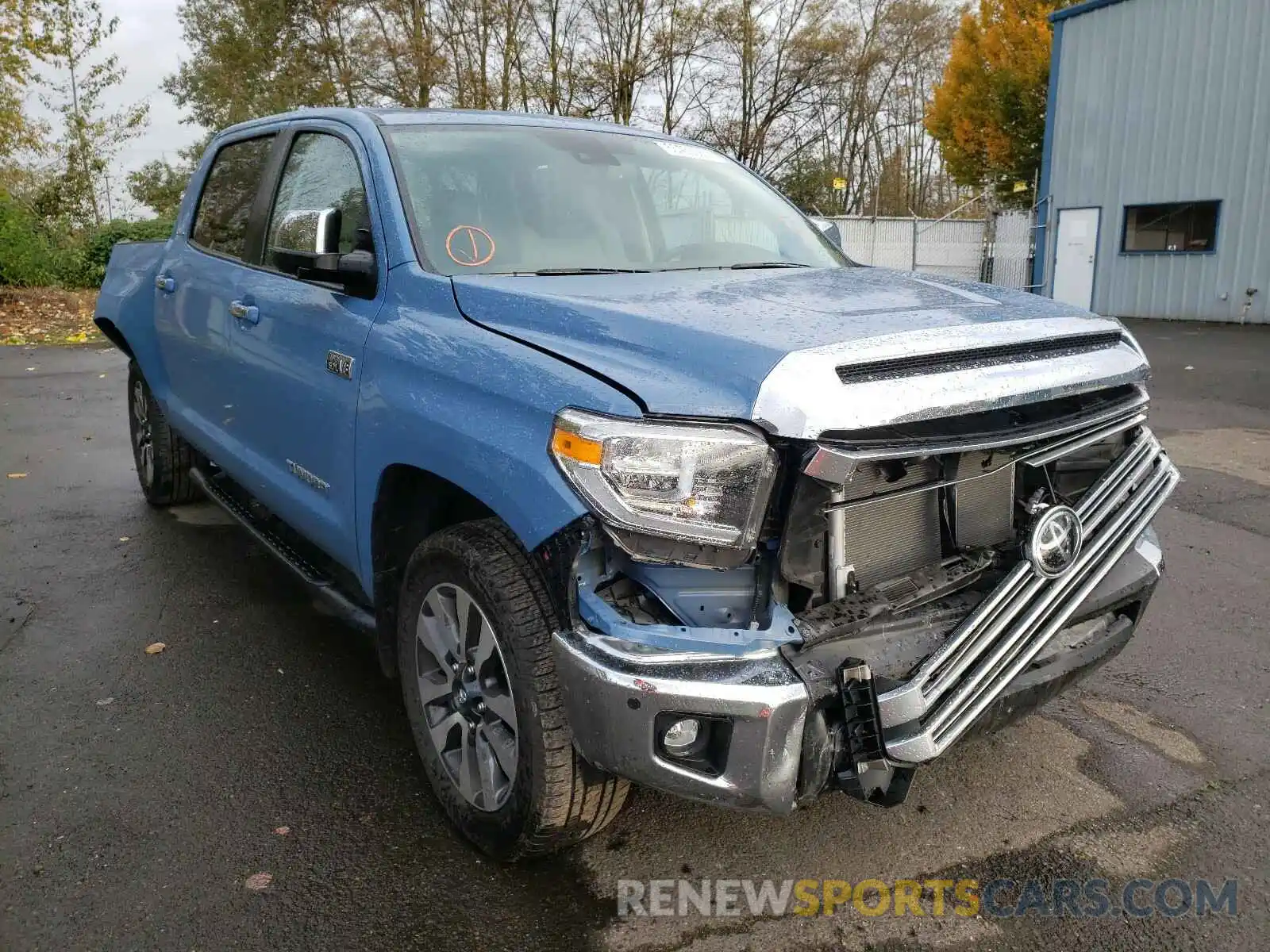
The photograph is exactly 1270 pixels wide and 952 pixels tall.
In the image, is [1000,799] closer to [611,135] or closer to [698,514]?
[698,514]

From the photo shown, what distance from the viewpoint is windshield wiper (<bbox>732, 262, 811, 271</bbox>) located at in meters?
3.38

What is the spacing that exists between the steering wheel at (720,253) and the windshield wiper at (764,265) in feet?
0.09

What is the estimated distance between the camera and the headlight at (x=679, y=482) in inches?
82.3

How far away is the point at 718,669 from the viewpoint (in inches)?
81.4

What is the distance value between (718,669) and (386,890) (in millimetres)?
1132

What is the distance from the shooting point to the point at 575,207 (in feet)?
11.0

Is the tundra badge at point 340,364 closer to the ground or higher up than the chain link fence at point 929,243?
closer to the ground

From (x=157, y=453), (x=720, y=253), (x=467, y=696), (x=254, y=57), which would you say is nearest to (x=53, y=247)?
(x=254, y=57)

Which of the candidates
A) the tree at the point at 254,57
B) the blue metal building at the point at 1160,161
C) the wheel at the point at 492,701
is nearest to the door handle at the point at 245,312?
the wheel at the point at 492,701

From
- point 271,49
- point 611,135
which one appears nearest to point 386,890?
point 611,135

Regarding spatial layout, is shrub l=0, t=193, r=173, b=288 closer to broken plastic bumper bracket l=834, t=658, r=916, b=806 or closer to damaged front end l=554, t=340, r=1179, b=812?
damaged front end l=554, t=340, r=1179, b=812

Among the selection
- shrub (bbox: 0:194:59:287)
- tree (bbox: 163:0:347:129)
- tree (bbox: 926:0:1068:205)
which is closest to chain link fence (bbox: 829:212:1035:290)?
tree (bbox: 926:0:1068:205)

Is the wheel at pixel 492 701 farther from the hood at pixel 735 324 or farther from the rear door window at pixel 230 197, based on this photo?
the rear door window at pixel 230 197

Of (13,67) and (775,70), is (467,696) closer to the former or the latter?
(13,67)
